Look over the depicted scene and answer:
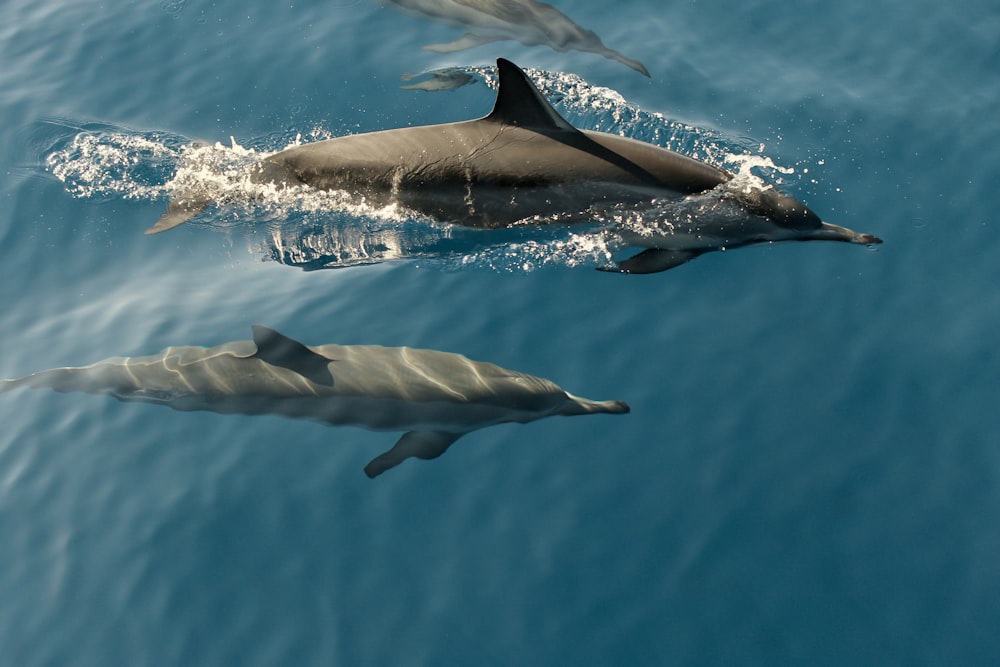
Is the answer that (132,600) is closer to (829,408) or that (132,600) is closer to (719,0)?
(829,408)

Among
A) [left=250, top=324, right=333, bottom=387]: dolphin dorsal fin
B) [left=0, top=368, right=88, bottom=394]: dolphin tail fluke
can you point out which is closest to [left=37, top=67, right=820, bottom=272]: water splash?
[left=250, top=324, right=333, bottom=387]: dolphin dorsal fin

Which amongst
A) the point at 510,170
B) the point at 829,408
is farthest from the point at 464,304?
the point at 829,408

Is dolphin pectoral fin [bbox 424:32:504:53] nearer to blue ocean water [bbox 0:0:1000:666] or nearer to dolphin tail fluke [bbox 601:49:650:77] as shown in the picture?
blue ocean water [bbox 0:0:1000:666]

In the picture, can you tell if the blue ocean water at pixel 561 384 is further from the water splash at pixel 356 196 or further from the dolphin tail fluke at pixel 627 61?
the dolphin tail fluke at pixel 627 61

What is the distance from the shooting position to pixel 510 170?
802 centimetres

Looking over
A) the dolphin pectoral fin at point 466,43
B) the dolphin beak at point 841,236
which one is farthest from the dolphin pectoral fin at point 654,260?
the dolphin pectoral fin at point 466,43

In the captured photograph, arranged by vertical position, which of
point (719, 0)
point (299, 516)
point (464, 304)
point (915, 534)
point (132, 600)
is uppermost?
point (719, 0)

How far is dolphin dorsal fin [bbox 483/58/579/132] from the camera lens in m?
7.66

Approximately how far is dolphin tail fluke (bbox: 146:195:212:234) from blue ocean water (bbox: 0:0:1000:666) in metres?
0.34

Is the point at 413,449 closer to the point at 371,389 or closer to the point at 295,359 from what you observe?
the point at 371,389

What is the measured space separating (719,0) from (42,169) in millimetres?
8780

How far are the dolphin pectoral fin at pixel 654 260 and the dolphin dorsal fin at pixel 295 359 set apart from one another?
8.88 ft

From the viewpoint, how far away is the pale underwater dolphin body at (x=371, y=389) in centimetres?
694

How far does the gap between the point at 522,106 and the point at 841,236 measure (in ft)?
10.6
